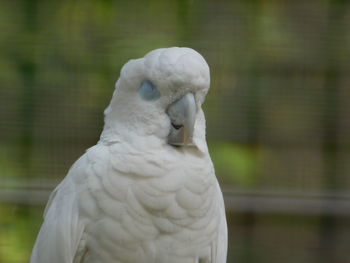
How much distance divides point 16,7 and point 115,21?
0.91ft

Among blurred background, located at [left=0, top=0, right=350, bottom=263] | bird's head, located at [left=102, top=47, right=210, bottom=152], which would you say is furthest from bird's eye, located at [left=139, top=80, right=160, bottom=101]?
blurred background, located at [left=0, top=0, right=350, bottom=263]

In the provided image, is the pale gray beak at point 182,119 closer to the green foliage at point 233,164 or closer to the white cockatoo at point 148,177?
the white cockatoo at point 148,177

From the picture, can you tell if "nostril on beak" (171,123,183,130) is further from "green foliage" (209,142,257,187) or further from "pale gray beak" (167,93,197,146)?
"green foliage" (209,142,257,187)

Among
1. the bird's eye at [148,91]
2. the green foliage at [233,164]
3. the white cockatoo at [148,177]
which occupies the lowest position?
the green foliage at [233,164]

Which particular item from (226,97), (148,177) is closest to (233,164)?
(226,97)

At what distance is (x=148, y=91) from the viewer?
1.16 metres

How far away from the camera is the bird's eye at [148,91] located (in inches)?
45.5

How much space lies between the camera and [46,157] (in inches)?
78.4

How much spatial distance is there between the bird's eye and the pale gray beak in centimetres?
3

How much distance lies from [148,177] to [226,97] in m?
0.86

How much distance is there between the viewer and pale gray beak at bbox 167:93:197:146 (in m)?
1.13

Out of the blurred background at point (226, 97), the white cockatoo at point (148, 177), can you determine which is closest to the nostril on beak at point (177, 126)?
the white cockatoo at point (148, 177)

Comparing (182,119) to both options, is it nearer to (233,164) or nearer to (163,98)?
(163,98)

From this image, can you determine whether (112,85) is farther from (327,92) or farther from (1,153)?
(327,92)
